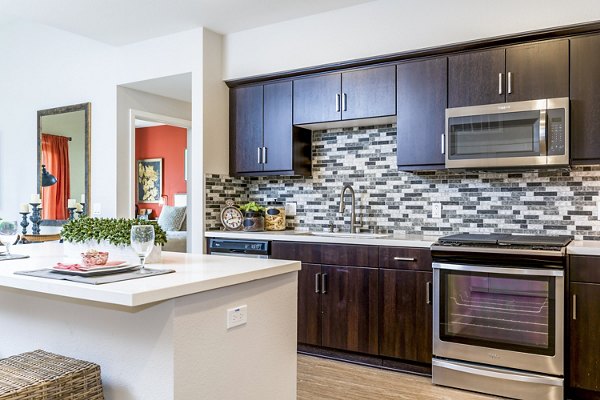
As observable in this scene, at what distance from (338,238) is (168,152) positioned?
632cm

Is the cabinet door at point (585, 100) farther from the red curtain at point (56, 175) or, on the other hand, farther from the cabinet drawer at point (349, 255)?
the red curtain at point (56, 175)

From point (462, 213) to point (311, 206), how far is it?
1328mm

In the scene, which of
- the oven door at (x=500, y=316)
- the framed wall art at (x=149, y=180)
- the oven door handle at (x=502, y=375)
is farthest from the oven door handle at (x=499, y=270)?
the framed wall art at (x=149, y=180)

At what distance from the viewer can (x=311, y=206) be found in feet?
14.3

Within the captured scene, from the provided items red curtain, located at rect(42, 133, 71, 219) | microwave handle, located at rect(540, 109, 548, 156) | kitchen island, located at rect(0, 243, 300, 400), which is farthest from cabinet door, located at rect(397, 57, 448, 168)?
red curtain, located at rect(42, 133, 71, 219)

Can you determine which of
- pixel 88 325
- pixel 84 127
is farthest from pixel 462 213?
pixel 84 127

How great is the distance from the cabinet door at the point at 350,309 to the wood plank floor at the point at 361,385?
16cm

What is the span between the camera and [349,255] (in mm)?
3447

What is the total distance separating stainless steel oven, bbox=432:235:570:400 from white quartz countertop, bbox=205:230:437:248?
0.72 feet

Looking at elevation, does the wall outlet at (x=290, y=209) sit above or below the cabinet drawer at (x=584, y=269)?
above

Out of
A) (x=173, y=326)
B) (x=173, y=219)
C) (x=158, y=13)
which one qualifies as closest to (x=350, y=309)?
(x=173, y=326)

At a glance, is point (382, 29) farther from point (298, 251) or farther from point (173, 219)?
point (173, 219)

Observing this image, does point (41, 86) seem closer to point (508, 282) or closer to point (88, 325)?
point (88, 325)

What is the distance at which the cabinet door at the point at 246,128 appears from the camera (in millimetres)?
4309
